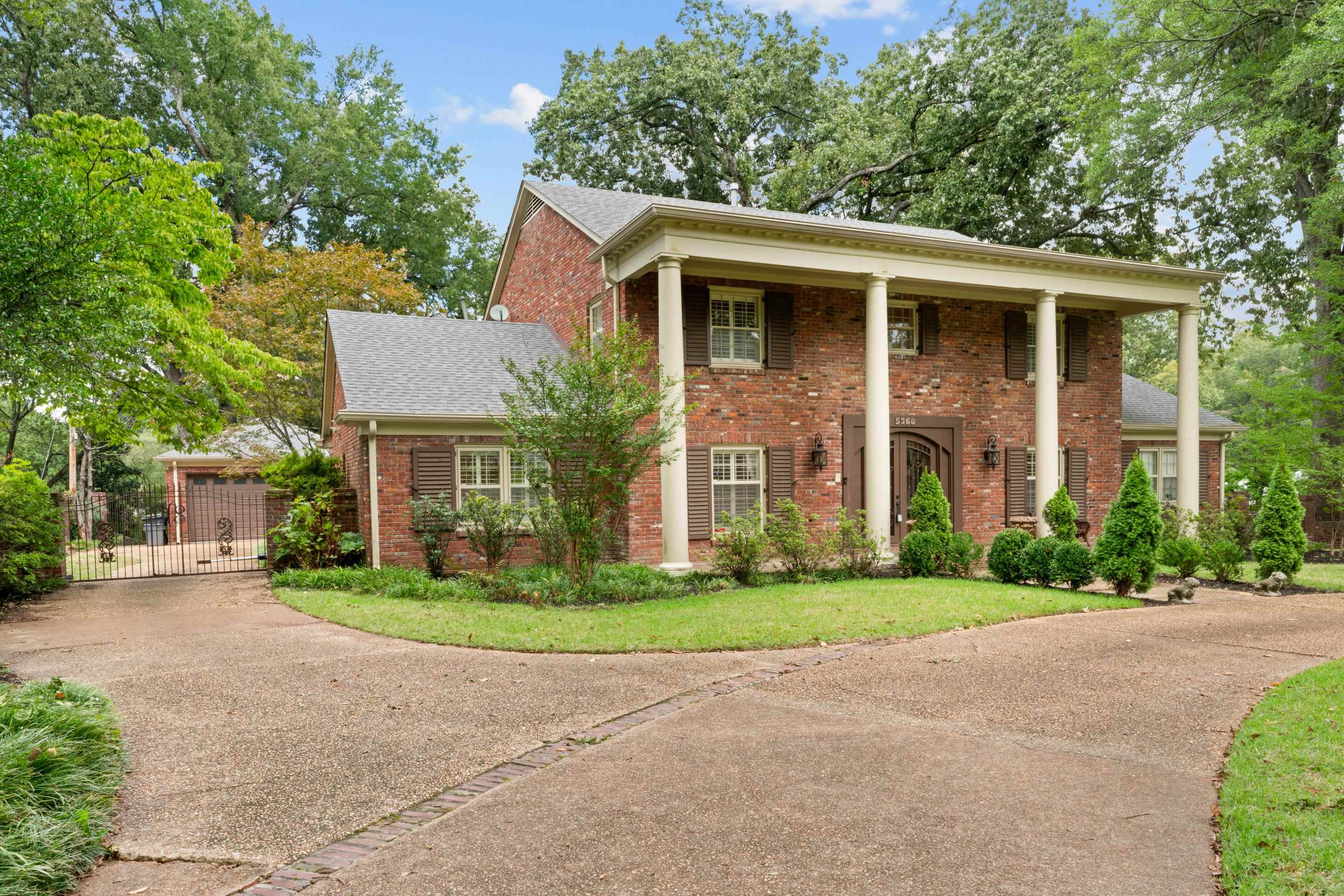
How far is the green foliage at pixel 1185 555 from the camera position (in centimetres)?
1259

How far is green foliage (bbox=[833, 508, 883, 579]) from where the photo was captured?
13.0 metres

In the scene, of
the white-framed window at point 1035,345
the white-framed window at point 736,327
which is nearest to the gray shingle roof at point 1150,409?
the white-framed window at point 1035,345

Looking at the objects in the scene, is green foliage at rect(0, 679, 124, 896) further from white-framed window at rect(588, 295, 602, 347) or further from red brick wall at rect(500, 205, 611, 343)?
white-framed window at rect(588, 295, 602, 347)

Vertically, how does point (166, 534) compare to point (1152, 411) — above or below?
below

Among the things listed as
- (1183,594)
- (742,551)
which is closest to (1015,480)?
(1183,594)

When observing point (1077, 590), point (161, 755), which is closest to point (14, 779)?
point (161, 755)

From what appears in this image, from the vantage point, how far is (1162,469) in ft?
67.0

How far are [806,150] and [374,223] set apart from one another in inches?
724

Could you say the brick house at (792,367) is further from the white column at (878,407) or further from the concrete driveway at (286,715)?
the concrete driveway at (286,715)

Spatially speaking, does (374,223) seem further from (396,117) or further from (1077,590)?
(1077,590)

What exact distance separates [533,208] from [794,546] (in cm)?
1103

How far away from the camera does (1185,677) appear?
6.82 metres

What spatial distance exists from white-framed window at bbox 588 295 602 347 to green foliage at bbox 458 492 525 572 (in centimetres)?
384

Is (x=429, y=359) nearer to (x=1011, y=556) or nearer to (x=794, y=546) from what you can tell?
(x=794, y=546)
